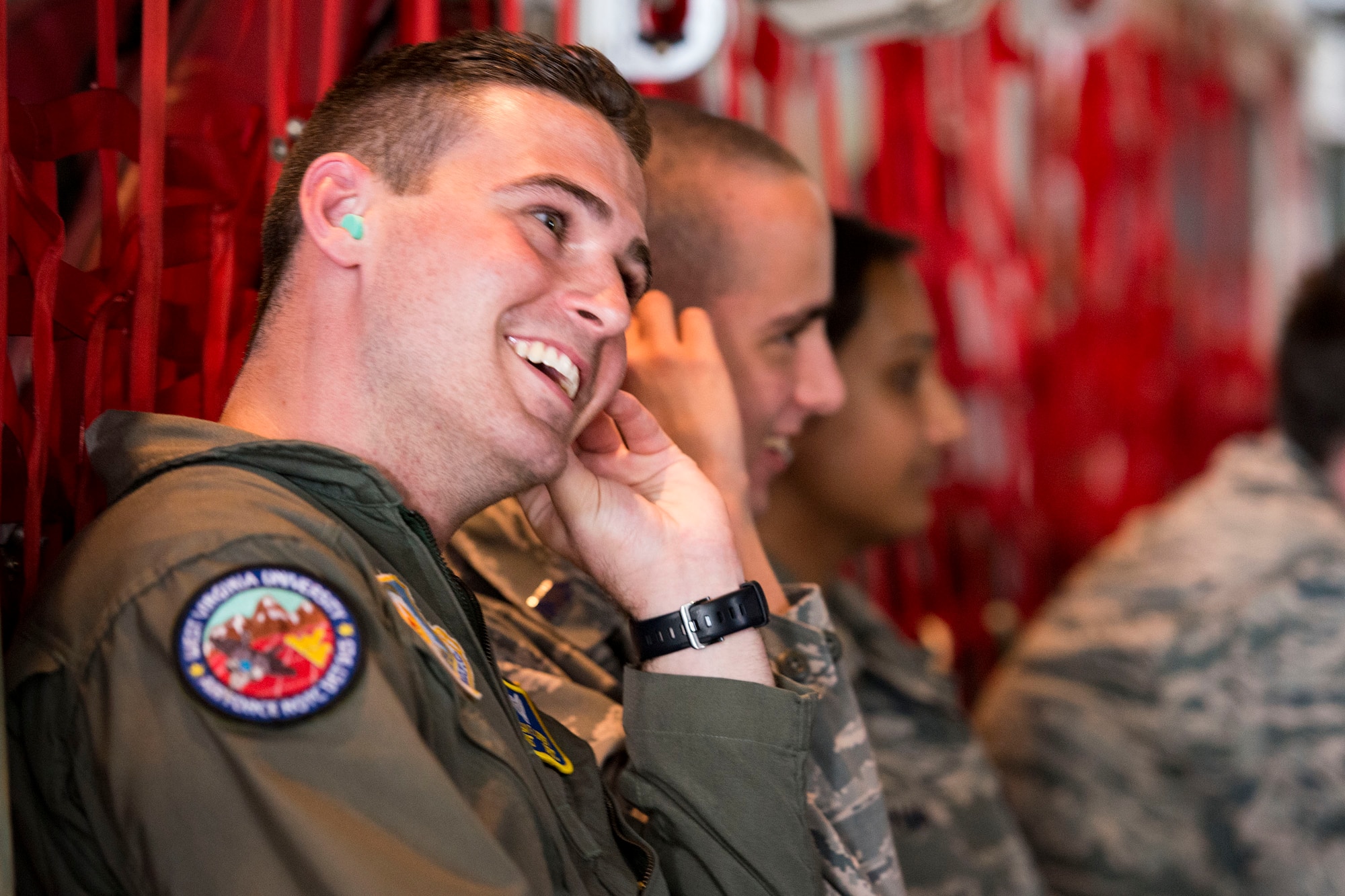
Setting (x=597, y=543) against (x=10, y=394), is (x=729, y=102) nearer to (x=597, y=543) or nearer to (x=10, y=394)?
(x=597, y=543)

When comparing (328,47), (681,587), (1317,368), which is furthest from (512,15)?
(1317,368)

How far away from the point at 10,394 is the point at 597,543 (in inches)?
19.0

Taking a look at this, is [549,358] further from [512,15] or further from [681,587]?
[512,15]

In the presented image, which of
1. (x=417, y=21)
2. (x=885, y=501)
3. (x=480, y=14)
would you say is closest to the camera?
(x=417, y=21)

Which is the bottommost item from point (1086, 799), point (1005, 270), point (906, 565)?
point (1086, 799)

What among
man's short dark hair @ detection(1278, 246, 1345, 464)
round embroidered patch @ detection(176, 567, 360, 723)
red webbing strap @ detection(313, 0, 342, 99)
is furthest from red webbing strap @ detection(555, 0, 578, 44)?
man's short dark hair @ detection(1278, 246, 1345, 464)

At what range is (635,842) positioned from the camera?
101 cm

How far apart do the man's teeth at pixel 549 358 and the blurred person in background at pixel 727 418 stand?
0.26 meters

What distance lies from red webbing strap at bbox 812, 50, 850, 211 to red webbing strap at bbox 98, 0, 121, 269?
4.54 feet

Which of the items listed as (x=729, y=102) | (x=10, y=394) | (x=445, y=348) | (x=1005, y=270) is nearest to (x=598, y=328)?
(x=445, y=348)

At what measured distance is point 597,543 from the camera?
43.7 inches

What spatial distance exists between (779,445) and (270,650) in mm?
949

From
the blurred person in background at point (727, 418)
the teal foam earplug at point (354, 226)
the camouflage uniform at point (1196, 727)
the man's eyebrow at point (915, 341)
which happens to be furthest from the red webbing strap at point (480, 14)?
the camouflage uniform at point (1196, 727)

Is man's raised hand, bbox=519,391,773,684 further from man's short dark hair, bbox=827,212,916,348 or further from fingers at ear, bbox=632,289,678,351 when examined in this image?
man's short dark hair, bbox=827,212,916,348
